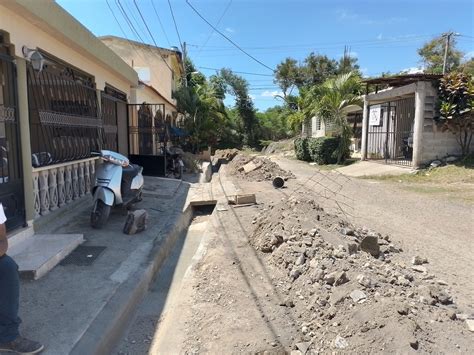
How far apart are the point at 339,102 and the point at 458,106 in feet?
17.3

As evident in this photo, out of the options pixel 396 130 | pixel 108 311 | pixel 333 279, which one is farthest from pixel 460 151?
pixel 108 311

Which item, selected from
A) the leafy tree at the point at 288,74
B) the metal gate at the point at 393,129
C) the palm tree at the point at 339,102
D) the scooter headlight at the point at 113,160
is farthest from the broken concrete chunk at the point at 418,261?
the leafy tree at the point at 288,74

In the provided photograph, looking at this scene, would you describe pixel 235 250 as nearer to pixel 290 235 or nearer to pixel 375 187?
pixel 290 235

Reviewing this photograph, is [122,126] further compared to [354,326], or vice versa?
[122,126]

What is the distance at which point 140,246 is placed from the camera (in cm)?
564

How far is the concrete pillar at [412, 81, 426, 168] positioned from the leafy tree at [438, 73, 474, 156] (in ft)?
2.00

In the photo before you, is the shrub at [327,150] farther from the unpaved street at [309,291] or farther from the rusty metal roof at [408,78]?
the unpaved street at [309,291]

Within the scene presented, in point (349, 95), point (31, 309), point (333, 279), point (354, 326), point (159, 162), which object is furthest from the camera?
point (349, 95)

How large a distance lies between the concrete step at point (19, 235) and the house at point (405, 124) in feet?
43.6

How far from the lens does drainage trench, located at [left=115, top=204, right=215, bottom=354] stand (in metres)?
3.72

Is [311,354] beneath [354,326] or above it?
beneath

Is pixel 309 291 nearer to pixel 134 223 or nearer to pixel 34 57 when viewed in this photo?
pixel 134 223

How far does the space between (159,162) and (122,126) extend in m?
1.61

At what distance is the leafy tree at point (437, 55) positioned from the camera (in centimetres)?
4262
